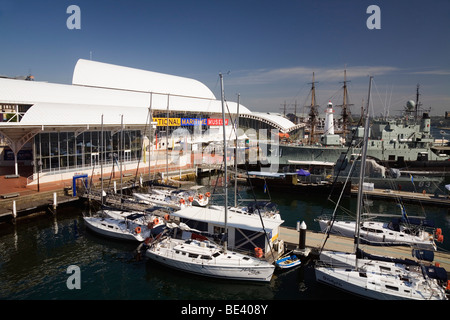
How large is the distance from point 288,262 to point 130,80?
53518 mm

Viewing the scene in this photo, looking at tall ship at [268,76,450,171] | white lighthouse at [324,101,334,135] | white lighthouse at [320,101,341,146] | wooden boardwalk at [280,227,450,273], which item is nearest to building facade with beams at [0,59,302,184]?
wooden boardwalk at [280,227,450,273]

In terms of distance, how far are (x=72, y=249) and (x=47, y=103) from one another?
877 inches

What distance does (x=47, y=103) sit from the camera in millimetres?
38062

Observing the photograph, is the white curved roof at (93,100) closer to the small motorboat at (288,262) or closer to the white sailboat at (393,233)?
the white sailboat at (393,233)

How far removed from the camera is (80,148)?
40.6 meters

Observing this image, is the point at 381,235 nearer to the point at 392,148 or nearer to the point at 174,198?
the point at 174,198

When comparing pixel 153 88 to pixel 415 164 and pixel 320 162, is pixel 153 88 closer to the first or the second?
pixel 320 162

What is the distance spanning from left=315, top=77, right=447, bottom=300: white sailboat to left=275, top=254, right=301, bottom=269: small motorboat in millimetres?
1776

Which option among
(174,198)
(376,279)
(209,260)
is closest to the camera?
(376,279)

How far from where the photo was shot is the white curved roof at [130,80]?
56.8m

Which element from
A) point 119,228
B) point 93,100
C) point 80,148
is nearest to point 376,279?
point 119,228

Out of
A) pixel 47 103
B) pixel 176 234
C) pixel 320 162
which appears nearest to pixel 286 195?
pixel 320 162

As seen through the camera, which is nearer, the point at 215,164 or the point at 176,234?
the point at 176,234

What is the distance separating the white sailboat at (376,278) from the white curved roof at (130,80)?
170ft
